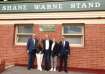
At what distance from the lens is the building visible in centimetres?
2011

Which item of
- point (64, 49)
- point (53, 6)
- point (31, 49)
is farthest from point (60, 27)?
point (31, 49)

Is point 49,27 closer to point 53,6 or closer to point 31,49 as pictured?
point 53,6

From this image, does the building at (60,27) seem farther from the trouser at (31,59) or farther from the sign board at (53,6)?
the trouser at (31,59)

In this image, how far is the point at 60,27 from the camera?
20.8 meters

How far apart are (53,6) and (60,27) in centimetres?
126

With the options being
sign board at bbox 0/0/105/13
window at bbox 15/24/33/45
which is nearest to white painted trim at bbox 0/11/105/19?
sign board at bbox 0/0/105/13

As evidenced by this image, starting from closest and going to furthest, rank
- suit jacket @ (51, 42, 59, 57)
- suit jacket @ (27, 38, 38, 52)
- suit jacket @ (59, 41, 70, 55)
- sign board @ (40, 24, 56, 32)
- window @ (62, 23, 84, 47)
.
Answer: suit jacket @ (59, 41, 70, 55)
suit jacket @ (51, 42, 59, 57)
suit jacket @ (27, 38, 38, 52)
window @ (62, 23, 84, 47)
sign board @ (40, 24, 56, 32)

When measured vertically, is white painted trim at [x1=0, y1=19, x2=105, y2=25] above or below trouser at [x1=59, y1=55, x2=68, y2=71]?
above

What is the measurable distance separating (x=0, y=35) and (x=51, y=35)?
3.15 meters

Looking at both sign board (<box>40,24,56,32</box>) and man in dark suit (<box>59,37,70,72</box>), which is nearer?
man in dark suit (<box>59,37,70,72</box>)

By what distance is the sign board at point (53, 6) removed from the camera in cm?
2014

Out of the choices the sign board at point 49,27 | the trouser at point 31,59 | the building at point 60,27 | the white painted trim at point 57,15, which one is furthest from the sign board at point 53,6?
the trouser at point 31,59

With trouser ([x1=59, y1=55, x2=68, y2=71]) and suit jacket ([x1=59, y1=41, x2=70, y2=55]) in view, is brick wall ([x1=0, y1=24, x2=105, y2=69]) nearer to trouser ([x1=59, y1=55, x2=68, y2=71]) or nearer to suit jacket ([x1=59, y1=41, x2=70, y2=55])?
trouser ([x1=59, y1=55, x2=68, y2=71])

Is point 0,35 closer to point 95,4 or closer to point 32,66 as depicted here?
point 32,66
